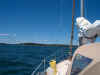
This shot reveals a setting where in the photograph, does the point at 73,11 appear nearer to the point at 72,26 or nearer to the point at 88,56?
the point at 72,26

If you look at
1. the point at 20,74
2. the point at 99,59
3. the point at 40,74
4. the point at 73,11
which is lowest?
the point at 20,74

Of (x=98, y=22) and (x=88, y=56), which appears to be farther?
(x=98, y=22)

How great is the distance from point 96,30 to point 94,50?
1.13 metres

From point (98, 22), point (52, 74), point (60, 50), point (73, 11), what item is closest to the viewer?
point (98, 22)

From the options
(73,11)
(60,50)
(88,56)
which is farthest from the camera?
(60,50)

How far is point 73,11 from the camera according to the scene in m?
6.85

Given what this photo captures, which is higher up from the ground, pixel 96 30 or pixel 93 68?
pixel 96 30

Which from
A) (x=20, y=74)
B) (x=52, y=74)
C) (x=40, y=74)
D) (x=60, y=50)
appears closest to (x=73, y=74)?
Result: (x=52, y=74)

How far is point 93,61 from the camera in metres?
2.33

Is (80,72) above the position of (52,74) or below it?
above

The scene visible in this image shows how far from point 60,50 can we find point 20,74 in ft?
12.5

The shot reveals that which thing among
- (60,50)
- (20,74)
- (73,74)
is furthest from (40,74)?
(20,74)

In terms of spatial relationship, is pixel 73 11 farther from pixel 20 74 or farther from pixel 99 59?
pixel 20 74

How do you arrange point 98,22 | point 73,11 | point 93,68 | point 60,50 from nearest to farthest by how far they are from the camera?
point 93,68 < point 98,22 < point 73,11 < point 60,50
